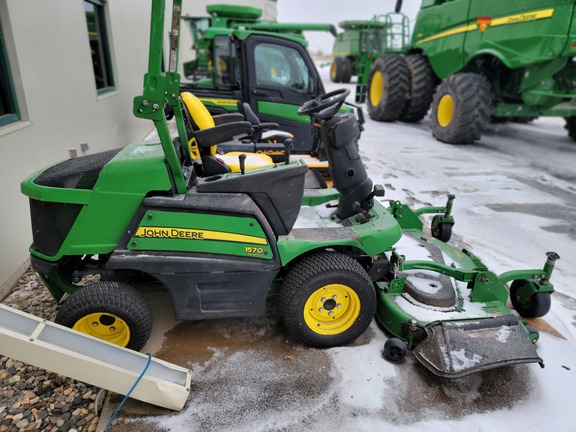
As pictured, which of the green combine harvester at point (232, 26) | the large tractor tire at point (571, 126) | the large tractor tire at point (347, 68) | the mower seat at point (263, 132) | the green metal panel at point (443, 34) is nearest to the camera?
the mower seat at point (263, 132)

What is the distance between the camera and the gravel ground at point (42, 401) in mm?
1932

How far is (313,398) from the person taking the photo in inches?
83.4

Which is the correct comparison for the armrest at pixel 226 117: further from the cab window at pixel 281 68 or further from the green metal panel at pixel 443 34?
the green metal panel at pixel 443 34

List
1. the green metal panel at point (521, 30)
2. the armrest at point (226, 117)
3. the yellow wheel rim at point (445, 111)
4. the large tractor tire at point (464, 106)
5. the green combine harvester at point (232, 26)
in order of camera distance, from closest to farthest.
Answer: the armrest at point (226, 117), the green metal panel at point (521, 30), the large tractor tire at point (464, 106), the yellow wheel rim at point (445, 111), the green combine harvester at point (232, 26)

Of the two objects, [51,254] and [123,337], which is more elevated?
[51,254]

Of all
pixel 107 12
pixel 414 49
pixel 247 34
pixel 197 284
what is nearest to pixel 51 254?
pixel 197 284

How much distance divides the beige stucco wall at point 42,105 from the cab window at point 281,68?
6.54ft

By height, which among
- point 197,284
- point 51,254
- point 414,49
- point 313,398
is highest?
point 414,49

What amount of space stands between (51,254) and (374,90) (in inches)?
357

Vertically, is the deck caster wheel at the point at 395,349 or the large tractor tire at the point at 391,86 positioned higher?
the large tractor tire at the point at 391,86

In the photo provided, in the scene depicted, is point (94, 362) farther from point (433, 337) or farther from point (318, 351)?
point (433, 337)

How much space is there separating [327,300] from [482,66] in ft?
22.1

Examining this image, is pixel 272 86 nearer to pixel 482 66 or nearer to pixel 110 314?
pixel 482 66

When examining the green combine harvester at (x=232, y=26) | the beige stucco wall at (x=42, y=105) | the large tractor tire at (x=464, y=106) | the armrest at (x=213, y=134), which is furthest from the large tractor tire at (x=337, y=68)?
the armrest at (x=213, y=134)
